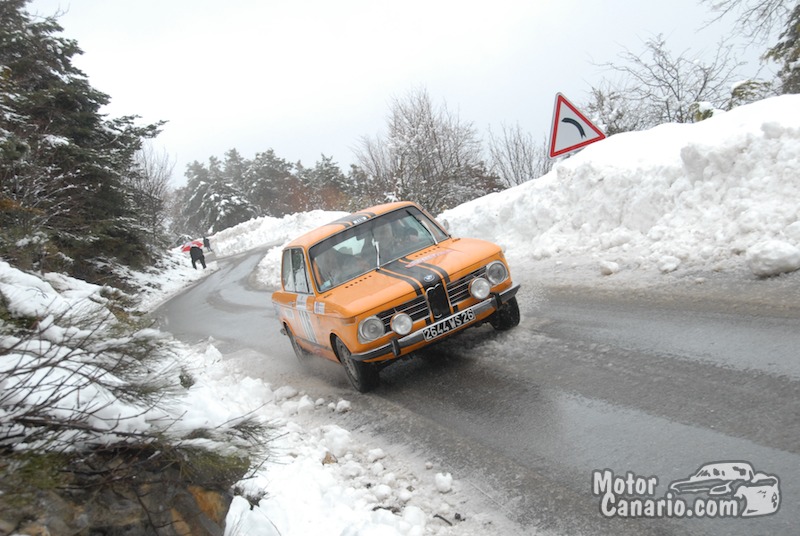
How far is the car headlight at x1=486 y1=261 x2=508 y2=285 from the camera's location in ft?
19.9

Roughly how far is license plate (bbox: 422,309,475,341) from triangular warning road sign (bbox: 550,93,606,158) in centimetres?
547

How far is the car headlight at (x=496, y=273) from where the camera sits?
239 inches

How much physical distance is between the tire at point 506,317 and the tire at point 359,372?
1547mm

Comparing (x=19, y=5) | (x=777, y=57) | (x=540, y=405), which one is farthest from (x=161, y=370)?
(x=19, y=5)

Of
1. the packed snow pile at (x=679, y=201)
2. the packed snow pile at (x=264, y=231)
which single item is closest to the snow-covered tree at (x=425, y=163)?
the packed snow pile at (x=679, y=201)

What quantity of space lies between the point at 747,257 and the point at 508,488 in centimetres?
440

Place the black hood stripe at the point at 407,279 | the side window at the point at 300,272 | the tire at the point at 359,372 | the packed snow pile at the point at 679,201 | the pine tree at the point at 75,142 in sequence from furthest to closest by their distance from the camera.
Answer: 1. the pine tree at the point at 75,142
2. the side window at the point at 300,272
3. the packed snow pile at the point at 679,201
4. the tire at the point at 359,372
5. the black hood stripe at the point at 407,279

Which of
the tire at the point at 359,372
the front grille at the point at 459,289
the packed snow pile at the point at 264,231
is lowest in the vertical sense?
the tire at the point at 359,372

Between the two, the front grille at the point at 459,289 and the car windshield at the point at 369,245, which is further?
the car windshield at the point at 369,245

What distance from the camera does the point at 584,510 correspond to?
3.17 m

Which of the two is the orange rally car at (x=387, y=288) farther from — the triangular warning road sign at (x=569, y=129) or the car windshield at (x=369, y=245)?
the triangular warning road sign at (x=569, y=129)

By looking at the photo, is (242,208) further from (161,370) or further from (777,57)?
(161,370)

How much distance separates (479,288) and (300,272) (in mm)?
2523

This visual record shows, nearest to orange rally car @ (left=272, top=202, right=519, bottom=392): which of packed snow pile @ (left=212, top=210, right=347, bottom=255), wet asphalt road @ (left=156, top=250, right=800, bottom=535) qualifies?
wet asphalt road @ (left=156, top=250, right=800, bottom=535)
